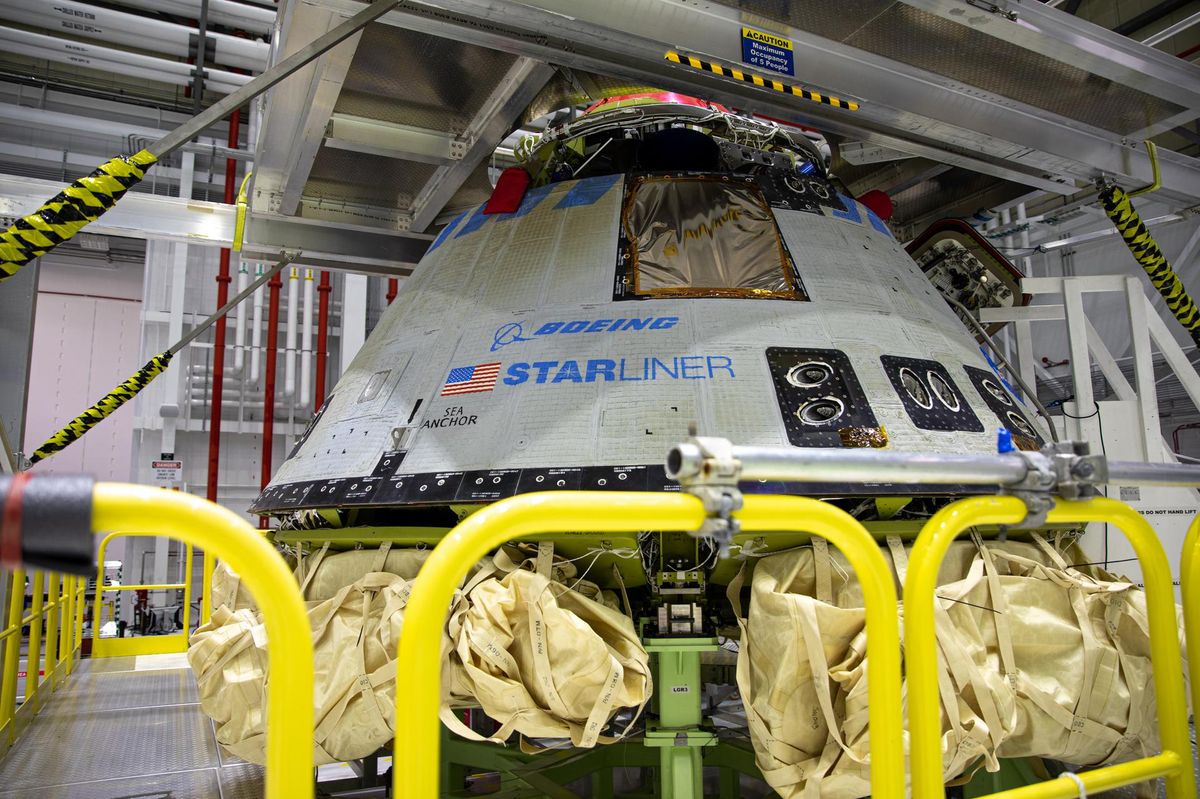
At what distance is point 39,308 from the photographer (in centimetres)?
1309

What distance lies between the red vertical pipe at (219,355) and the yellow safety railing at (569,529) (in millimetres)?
9862

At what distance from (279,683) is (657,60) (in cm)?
344

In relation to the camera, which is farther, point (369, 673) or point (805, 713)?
point (369, 673)

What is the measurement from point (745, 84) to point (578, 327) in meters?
1.66

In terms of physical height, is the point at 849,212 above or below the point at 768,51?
below

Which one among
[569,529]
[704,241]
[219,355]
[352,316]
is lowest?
[569,529]

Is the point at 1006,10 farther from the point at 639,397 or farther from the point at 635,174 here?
the point at 639,397

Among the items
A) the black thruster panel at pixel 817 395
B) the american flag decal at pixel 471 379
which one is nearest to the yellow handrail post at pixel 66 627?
the american flag decal at pixel 471 379

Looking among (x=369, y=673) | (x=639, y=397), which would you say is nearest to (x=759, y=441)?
(x=639, y=397)

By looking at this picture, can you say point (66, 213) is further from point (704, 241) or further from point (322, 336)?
point (322, 336)

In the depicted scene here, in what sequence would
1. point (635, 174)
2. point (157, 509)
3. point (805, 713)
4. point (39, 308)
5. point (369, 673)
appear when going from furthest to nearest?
1. point (39, 308)
2. point (635, 174)
3. point (369, 673)
4. point (805, 713)
5. point (157, 509)

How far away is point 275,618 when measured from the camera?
1.29m

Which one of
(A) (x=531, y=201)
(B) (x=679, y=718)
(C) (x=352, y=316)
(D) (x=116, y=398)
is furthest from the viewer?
(C) (x=352, y=316)

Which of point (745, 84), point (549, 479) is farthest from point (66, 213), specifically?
point (745, 84)
